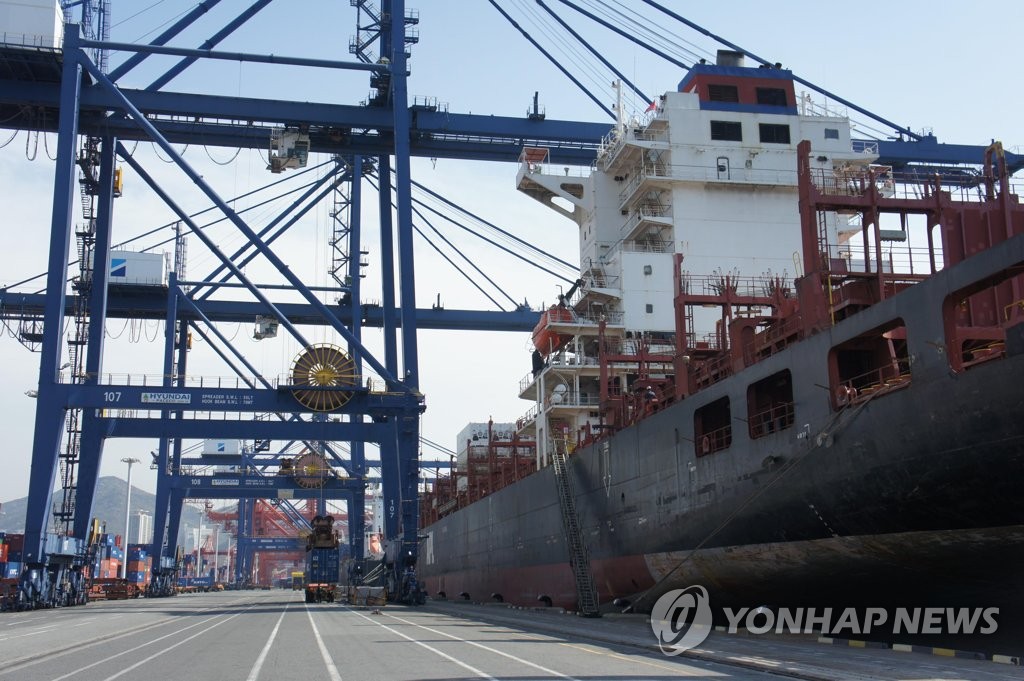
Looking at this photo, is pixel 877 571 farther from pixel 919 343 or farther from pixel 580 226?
pixel 580 226

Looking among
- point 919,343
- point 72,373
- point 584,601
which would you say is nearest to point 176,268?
point 72,373

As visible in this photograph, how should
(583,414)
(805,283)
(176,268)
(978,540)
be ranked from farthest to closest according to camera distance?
1. (176,268)
2. (583,414)
3. (805,283)
4. (978,540)

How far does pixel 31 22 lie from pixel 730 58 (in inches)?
871

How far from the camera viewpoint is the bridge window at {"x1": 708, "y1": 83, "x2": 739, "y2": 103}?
28656 millimetres

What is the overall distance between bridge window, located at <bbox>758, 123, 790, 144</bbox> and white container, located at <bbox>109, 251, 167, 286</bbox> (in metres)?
32.1

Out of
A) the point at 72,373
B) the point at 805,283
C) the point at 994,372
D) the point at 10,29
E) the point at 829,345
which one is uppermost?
the point at 10,29

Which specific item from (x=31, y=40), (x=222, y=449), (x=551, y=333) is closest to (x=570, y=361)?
(x=551, y=333)

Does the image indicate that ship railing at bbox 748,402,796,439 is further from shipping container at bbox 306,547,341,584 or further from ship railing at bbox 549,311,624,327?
shipping container at bbox 306,547,341,584

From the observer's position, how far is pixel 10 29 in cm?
3061

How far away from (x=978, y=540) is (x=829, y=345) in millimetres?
3667

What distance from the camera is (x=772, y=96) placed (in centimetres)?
2883

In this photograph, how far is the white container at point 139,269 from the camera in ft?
161

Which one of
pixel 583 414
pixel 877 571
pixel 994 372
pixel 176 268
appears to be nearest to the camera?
pixel 994 372

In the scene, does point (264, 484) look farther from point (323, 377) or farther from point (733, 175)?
point (733, 175)
